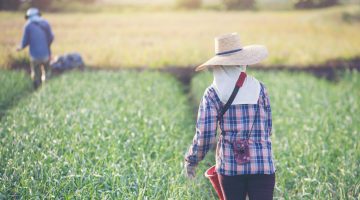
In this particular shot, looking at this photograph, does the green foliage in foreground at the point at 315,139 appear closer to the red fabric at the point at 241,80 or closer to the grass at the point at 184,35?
the red fabric at the point at 241,80

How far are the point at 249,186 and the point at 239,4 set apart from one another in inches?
393

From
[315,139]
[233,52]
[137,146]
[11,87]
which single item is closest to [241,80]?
[233,52]

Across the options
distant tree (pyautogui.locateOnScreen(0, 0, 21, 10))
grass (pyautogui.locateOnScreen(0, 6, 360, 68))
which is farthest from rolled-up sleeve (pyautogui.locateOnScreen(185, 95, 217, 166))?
distant tree (pyautogui.locateOnScreen(0, 0, 21, 10))

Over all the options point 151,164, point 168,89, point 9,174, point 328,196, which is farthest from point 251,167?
point 168,89

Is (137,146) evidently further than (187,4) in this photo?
No

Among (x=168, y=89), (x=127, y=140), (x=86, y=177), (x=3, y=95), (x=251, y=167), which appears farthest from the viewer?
(x=168, y=89)

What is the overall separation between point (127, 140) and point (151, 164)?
0.65 m

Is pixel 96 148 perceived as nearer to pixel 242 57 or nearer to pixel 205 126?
pixel 205 126

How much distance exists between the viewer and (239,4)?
12242mm

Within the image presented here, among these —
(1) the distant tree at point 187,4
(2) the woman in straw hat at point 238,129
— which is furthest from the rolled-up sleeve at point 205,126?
(1) the distant tree at point 187,4

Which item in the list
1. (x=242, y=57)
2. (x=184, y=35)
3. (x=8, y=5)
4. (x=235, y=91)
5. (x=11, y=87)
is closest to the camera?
(x=235, y=91)

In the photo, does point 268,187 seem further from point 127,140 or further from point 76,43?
point 76,43

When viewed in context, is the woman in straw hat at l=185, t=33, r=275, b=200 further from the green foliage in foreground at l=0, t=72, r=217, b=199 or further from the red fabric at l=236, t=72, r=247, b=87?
the green foliage in foreground at l=0, t=72, r=217, b=199

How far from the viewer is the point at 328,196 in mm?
3592
